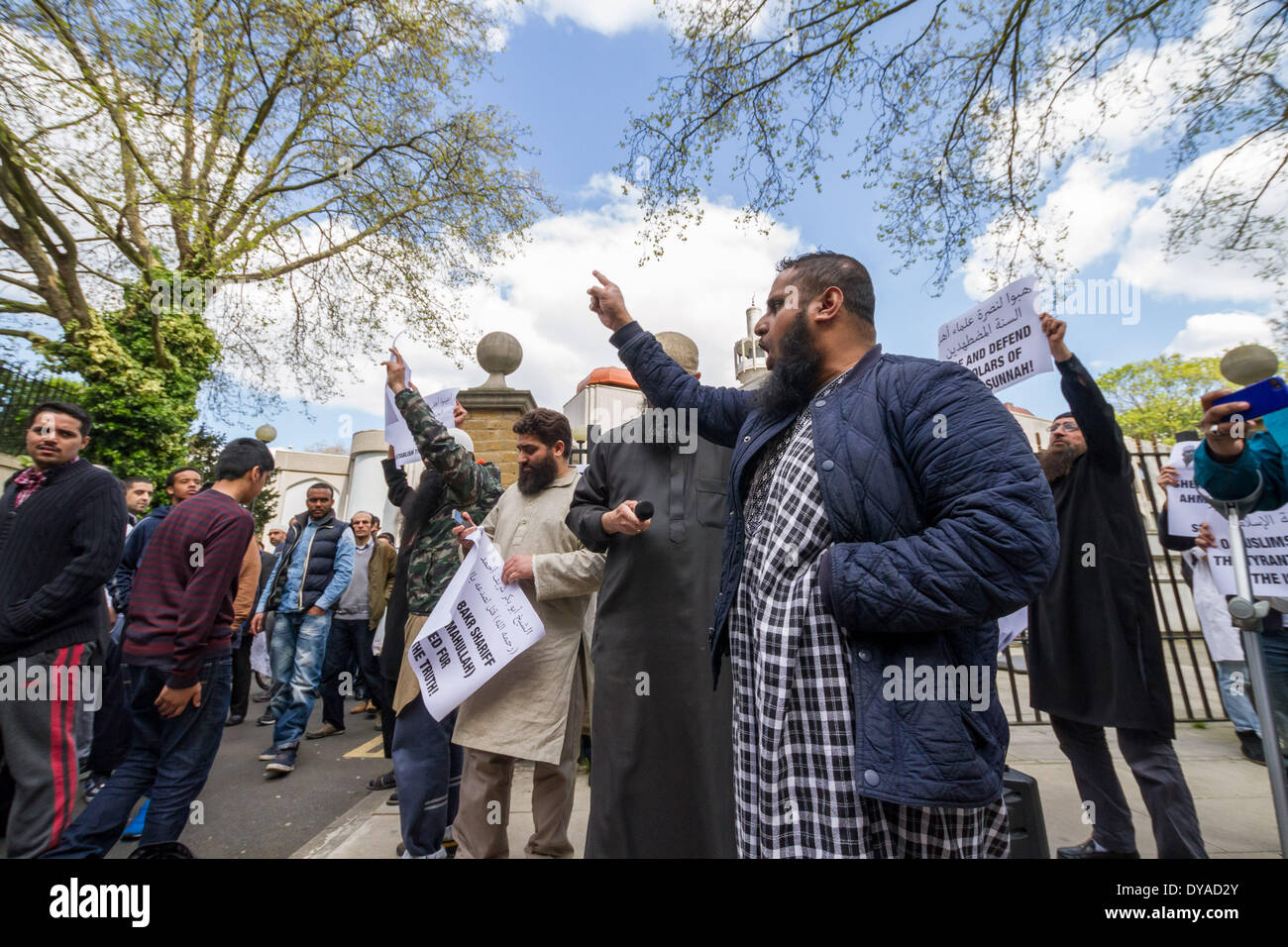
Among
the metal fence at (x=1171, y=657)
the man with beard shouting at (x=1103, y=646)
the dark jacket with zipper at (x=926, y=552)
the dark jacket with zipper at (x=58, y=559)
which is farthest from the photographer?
the metal fence at (x=1171, y=657)

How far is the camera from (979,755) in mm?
1207

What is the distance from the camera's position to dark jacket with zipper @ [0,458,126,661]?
2.92 m

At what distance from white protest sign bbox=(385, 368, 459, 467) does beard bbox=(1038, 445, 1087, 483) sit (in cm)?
336

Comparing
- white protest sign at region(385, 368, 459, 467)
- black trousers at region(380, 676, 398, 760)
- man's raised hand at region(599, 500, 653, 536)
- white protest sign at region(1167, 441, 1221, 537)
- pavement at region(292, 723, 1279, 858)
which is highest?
white protest sign at region(385, 368, 459, 467)

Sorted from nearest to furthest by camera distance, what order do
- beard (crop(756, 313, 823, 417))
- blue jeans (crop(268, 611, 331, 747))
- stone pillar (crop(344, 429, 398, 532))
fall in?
beard (crop(756, 313, 823, 417)) < blue jeans (crop(268, 611, 331, 747)) < stone pillar (crop(344, 429, 398, 532))

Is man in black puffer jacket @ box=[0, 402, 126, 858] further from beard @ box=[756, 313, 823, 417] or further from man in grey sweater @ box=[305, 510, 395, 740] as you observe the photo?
beard @ box=[756, 313, 823, 417]

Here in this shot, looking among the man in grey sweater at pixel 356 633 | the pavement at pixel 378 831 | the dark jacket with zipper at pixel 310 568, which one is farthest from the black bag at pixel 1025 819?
the dark jacket with zipper at pixel 310 568

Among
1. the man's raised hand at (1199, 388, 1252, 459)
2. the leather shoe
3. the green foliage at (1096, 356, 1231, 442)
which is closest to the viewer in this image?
the man's raised hand at (1199, 388, 1252, 459)

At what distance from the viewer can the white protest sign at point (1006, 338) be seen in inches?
111

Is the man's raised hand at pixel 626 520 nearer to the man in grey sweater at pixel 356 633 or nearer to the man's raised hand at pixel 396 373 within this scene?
the man's raised hand at pixel 396 373

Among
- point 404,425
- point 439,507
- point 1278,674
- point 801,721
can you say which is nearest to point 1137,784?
point 1278,674

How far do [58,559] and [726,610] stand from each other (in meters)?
3.63

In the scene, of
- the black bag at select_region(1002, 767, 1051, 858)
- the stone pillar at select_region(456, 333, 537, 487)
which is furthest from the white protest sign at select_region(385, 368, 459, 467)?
the black bag at select_region(1002, 767, 1051, 858)

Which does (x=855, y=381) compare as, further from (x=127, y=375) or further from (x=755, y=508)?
(x=127, y=375)
